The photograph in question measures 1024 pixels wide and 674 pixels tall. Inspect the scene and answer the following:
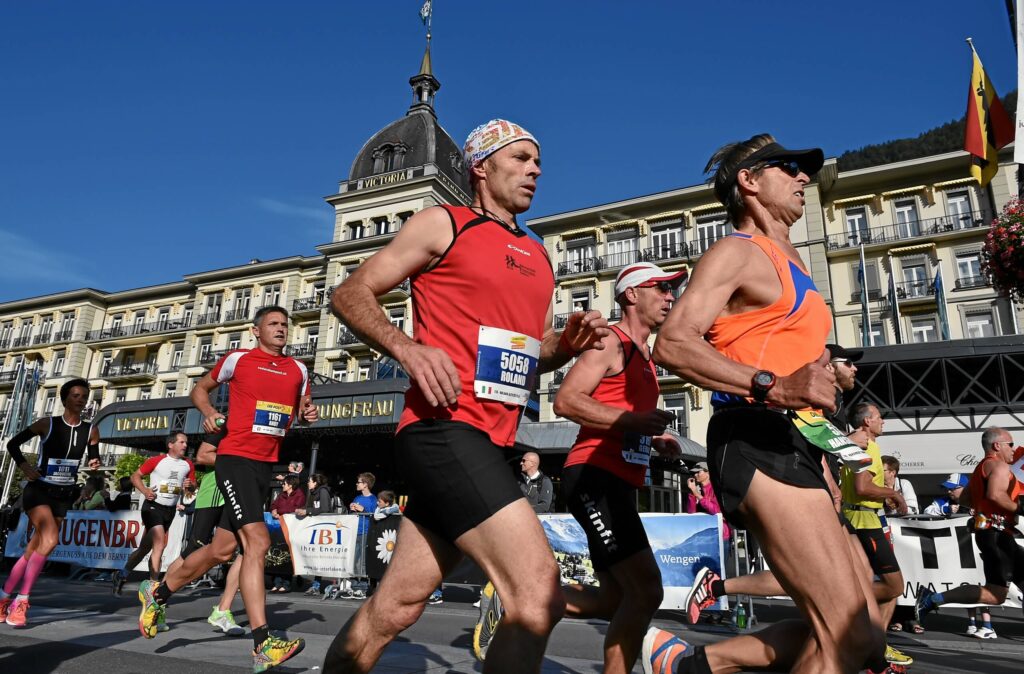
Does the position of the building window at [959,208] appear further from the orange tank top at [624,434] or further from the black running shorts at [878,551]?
the orange tank top at [624,434]

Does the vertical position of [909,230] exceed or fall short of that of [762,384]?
it exceeds it

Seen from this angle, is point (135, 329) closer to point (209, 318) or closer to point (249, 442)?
point (209, 318)

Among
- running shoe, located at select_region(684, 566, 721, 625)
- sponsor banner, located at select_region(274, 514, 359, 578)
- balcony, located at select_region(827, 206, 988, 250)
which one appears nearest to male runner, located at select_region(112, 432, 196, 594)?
sponsor banner, located at select_region(274, 514, 359, 578)

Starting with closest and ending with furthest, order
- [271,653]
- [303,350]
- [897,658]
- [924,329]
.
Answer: [271,653] → [897,658] → [924,329] → [303,350]

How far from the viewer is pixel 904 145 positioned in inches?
3423

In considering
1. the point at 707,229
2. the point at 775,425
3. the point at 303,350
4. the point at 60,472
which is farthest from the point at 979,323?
the point at 303,350

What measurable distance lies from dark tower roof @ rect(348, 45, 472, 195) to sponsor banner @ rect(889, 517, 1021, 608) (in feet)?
123

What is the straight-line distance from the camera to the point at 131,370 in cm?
5212

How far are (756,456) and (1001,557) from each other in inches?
240

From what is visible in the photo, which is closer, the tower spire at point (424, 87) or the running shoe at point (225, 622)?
the running shoe at point (225, 622)

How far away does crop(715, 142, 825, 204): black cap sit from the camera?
2.73 meters

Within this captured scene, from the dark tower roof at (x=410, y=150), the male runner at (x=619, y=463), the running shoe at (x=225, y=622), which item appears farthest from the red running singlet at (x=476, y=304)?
the dark tower roof at (x=410, y=150)

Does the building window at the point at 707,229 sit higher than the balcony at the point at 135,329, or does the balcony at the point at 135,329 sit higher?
the building window at the point at 707,229

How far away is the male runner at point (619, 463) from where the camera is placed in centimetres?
322
